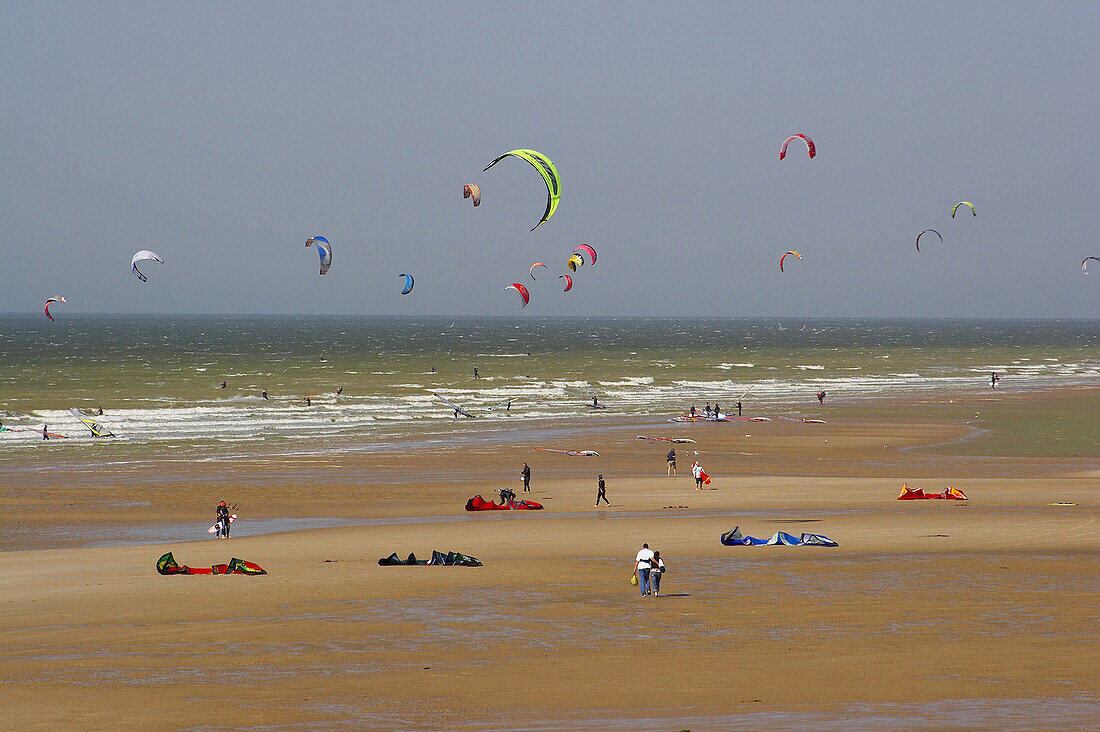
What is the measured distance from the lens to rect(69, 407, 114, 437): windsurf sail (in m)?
40.1

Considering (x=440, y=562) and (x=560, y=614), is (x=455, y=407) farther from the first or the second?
(x=560, y=614)

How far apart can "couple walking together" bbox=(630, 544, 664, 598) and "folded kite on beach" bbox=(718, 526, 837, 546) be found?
158 inches

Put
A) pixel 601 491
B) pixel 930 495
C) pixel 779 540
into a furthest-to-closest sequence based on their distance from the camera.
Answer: pixel 930 495 → pixel 601 491 → pixel 779 540

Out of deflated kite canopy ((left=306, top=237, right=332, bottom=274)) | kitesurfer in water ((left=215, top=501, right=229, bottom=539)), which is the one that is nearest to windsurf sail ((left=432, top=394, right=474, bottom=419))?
deflated kite canopy ((left=306, top=237, right=332, bottom=274))

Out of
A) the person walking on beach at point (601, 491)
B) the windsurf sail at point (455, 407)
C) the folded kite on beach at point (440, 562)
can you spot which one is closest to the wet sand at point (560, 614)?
the folded kite on beach at point (440, 562)

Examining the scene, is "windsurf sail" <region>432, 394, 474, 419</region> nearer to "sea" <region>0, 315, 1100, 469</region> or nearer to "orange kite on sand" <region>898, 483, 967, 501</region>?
"sea" <region>0, 315, 1100, 469</region>

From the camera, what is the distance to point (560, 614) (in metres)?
13.6

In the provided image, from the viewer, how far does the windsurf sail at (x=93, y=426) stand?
1580 inches

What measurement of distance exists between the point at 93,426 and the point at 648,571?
108 feet

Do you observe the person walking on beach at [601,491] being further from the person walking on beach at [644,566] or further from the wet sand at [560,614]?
the person walking on beach at [644,566]

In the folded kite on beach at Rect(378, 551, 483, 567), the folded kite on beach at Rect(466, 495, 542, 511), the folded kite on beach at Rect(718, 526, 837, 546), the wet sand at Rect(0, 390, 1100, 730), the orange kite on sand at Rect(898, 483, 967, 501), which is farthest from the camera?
the orange kite on sand at Rect(898, 483, 967, 501)

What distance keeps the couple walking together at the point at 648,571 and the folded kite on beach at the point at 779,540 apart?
4024 mm

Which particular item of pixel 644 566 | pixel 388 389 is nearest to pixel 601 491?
pixel 644 566

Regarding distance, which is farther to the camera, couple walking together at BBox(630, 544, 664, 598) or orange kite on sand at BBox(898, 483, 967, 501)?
orange kite on sand at BBox(898, 483, 967, 501)
